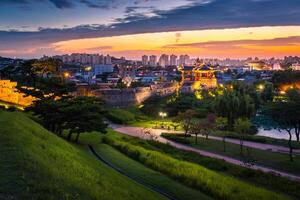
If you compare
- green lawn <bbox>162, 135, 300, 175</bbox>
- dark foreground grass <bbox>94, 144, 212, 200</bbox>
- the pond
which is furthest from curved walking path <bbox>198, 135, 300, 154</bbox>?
dark foreground grass <bbox>94, 144, 212, 200</bbox>

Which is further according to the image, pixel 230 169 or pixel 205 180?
pixel 230 169

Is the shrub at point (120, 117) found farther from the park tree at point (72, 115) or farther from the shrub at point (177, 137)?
the park tree at point (72, 115)

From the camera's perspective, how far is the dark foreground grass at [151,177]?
16125 mm

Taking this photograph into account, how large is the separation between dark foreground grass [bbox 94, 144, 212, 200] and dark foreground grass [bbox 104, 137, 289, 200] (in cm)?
47

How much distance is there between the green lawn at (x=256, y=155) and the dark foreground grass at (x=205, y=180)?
5354 millimetres

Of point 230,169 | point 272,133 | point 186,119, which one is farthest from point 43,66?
point 230,169

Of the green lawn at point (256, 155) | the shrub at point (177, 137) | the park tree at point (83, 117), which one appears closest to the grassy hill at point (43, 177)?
the park tree at point (83, 117)

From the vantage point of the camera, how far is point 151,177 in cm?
1805

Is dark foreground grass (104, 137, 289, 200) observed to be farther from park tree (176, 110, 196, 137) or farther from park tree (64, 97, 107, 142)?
park tree (176, 110, 196, 137)

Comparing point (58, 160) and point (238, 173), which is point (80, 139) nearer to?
point (238, 173)

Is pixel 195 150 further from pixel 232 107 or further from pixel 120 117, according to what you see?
pixel 120 117

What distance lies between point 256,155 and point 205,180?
9.67m

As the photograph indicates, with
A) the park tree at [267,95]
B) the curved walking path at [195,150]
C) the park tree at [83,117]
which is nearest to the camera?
the curved walking path at [195,150]

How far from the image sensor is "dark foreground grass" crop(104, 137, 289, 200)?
51.9 ft
